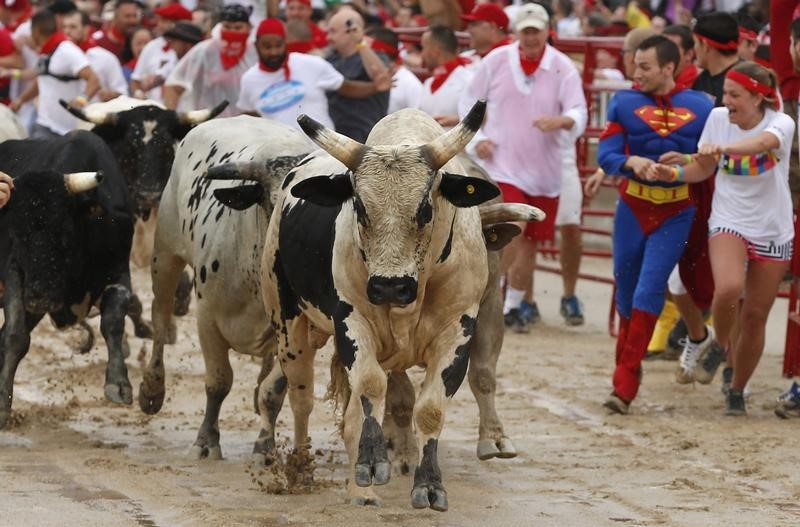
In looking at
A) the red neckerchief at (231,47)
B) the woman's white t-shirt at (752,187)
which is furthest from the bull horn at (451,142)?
the red neckerchief at (231,47)

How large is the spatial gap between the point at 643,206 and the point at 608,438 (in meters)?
1.37

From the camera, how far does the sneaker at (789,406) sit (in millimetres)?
9086

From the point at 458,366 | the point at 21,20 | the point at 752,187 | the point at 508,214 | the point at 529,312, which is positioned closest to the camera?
the point at 458,366

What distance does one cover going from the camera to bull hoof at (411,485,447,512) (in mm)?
6336

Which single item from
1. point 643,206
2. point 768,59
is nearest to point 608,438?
point 643,206

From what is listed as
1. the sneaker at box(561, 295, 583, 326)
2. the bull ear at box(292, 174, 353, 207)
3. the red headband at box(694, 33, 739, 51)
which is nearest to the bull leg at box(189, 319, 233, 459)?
the bull ear at box(292, 174, 353, 207)

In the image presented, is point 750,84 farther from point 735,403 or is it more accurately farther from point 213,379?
point 213,379

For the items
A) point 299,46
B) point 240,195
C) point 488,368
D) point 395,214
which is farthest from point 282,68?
point 395,214

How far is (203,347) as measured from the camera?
823 cm

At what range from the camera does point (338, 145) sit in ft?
20.7

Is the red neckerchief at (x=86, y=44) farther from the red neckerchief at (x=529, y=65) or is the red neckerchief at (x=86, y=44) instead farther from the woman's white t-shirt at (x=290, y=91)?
the red neckerchief at (x=529, y=65)

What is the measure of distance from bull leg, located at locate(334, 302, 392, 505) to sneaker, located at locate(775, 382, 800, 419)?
325cm

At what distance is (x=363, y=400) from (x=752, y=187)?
3318 mm

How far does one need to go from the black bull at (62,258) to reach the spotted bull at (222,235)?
0.30 meters
